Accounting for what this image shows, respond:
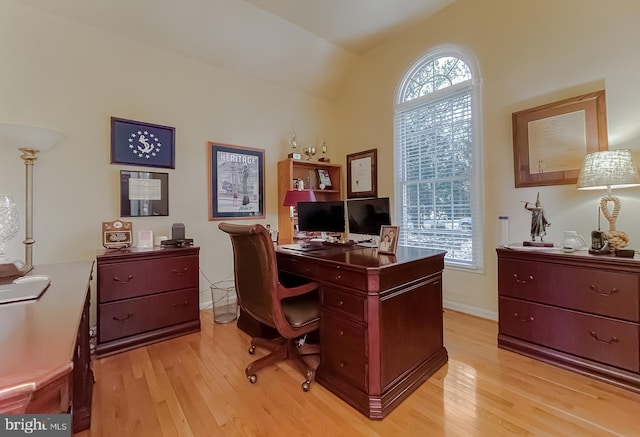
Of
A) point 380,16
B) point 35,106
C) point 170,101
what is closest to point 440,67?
point 380,16

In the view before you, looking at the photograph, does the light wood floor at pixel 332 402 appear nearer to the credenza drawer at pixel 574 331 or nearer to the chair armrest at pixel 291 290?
the credenza drawer at pixel 574 331

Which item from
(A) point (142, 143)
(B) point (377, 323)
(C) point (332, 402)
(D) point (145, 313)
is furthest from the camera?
(A) point (142, 143)

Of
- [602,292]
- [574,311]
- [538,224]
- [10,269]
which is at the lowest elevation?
[574,311]

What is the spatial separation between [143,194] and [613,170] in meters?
3.85

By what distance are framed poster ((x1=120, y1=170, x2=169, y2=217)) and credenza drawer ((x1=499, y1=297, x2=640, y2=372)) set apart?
3.32 meters

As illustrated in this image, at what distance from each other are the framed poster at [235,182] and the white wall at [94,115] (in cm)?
10

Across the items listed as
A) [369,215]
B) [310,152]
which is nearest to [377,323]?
[369,215]

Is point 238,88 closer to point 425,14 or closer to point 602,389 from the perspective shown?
point 425,14

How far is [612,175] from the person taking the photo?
193cm

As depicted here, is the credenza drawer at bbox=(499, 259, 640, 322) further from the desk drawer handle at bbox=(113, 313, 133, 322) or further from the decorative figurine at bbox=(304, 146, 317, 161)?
the desk drawer handle at bbox=(113, 313, 133, 322)

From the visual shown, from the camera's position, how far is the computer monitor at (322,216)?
2488 mm

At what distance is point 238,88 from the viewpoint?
11.8 ft

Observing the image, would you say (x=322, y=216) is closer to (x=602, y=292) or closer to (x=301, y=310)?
(x=301, y=310)

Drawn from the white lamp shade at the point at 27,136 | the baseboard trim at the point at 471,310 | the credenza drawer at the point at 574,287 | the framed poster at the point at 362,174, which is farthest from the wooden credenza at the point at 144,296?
the credenza drawer at the point at 574,287
